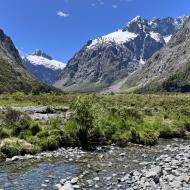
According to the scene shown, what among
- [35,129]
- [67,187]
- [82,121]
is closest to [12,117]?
[35,129]

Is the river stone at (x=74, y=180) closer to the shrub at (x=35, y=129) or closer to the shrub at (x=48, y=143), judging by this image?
the shrub at (x=48, y=143)

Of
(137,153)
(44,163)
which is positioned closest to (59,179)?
(44,163)

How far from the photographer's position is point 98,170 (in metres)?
33.6

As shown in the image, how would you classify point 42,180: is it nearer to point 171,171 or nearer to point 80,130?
point 171,171

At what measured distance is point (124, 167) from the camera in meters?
34.9

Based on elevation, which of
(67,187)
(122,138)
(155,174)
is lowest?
(67,187)

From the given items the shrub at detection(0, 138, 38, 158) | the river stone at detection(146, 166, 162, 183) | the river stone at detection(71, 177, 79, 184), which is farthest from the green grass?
the river stone at detection(146, 166, 162, 183)

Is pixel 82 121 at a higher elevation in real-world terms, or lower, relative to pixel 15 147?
higher

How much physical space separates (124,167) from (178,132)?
2703 centimetres

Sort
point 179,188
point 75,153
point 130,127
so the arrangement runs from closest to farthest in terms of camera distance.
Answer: point 179,188, point 75,153, point 130,127

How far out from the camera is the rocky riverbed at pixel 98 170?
28156mm

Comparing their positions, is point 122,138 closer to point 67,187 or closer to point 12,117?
point 12,117

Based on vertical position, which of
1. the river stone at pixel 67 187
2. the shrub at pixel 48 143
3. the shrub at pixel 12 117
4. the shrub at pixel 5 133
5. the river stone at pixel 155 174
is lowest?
the river stone at pixel 67 187

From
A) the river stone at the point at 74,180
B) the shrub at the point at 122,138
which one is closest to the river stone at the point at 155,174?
the river stone at the point at 74,180
